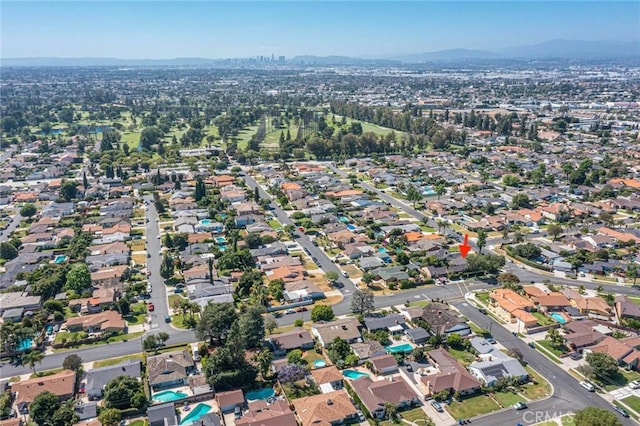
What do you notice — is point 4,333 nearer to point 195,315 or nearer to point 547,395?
point 195,315

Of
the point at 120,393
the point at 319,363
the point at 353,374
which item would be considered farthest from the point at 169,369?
the point at 353,374

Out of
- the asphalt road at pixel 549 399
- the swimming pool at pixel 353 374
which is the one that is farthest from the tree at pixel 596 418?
the swimming pool at pixel 353 374

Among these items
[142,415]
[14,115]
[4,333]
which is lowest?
[142,415]

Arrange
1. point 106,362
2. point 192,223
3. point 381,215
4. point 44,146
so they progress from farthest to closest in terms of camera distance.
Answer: point 44,146 < point 381,215 < point 192,223 < point 106,362

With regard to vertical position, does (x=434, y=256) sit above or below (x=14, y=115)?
below

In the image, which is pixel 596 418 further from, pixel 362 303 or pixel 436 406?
pixel 362 303

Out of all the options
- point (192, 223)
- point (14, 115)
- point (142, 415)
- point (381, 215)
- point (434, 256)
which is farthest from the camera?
point (14, 115)

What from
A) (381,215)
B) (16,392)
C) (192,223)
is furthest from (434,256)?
(16,392)

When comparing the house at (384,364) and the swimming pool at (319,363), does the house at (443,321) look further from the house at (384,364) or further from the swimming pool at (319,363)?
the swimming pool at (319,363)
